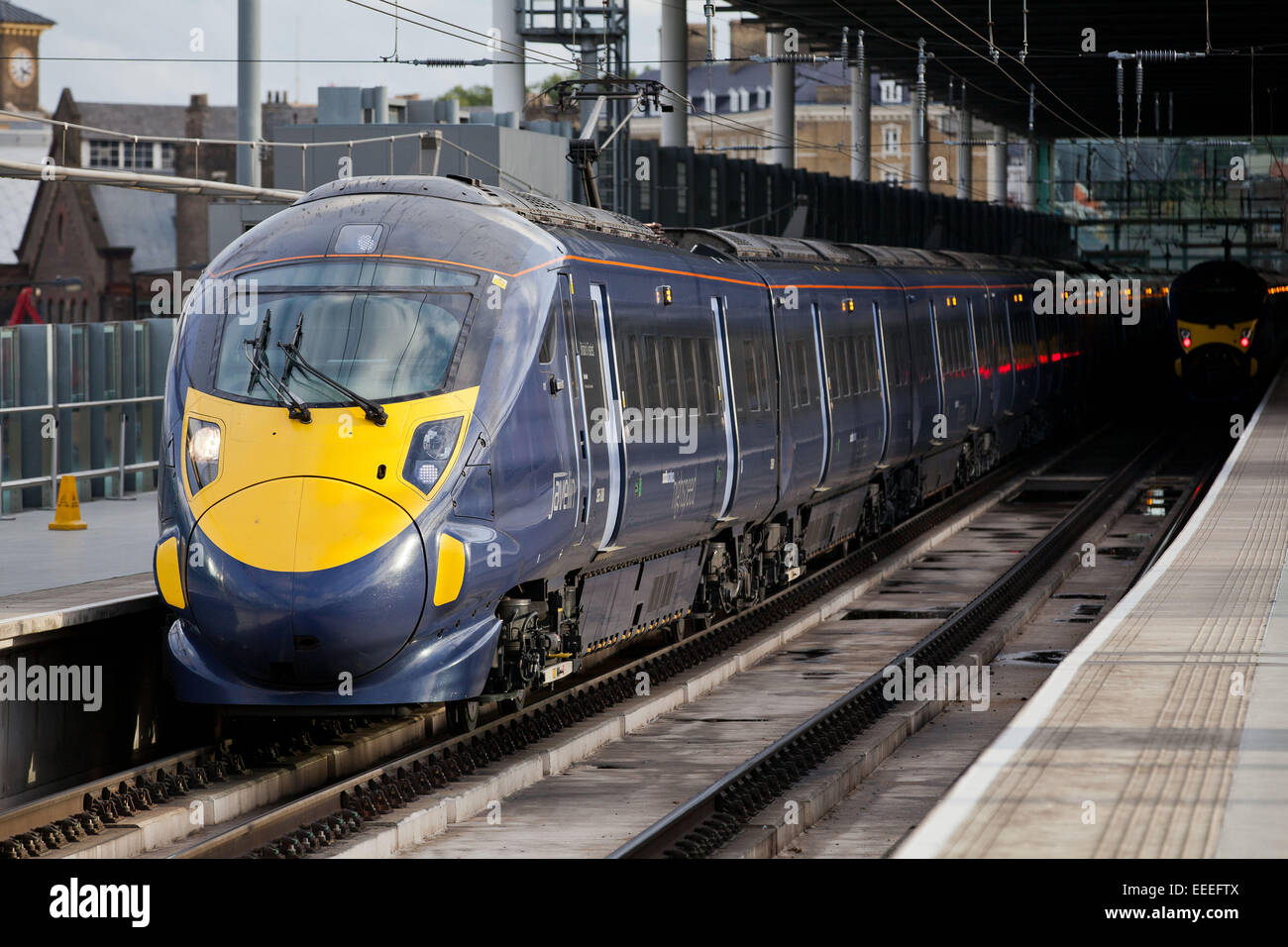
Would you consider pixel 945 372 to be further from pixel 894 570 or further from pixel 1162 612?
pixel 1162 612

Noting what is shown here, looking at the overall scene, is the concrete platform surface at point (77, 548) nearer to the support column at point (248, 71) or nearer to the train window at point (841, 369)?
the support column at point (248, 71)

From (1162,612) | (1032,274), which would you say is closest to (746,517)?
(1162,612)

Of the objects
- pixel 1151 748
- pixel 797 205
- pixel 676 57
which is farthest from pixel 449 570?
pixel 797 205

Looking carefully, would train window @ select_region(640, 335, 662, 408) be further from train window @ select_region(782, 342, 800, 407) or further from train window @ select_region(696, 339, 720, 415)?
train window @ select_region(782, 342, 800, 407)

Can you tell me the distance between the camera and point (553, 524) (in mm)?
12125

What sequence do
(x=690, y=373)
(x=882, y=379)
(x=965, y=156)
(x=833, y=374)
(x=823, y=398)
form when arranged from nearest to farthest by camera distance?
(x=690, y=373) → (x=823, y=398) → (x=833, y=374) → (x=882, y=379) → (x=965, y=156)

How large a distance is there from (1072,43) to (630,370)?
41.1m

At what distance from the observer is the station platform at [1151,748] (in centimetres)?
717

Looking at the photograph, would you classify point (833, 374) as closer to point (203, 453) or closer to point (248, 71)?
point (248, 71)

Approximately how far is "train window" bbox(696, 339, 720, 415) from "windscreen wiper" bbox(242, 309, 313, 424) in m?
4.79

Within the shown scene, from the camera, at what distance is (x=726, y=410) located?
16.2 meters

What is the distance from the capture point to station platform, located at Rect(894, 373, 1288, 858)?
7.17 metres

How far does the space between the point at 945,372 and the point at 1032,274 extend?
37.1 feet
